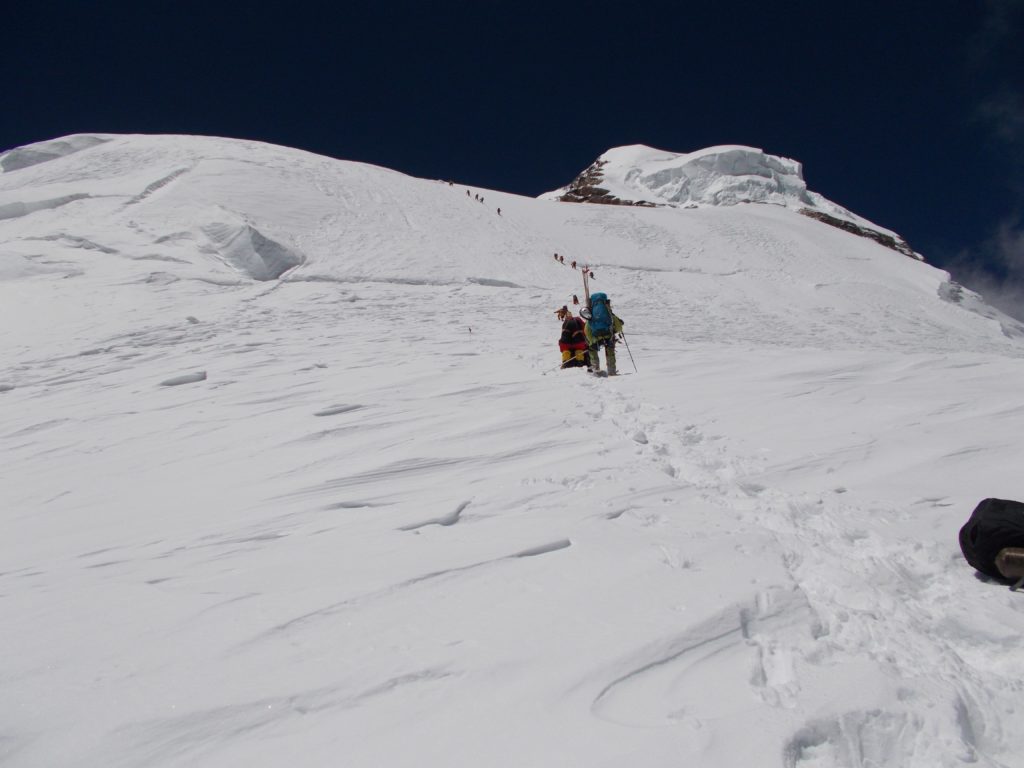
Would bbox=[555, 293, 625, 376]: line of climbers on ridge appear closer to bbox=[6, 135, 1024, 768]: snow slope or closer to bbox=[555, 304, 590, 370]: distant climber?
bbox=[555, 304, 590, 370]: distant climber

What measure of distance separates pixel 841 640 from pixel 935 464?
2.59 meters

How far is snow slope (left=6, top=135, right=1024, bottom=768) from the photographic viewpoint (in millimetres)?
1981

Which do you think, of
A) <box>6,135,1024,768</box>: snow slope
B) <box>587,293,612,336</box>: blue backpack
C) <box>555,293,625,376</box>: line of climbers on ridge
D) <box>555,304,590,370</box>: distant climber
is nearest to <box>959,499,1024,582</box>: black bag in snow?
<box>6,135,1024,768</box>: snow slope

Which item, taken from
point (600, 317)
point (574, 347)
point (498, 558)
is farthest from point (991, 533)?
point (574, 347)

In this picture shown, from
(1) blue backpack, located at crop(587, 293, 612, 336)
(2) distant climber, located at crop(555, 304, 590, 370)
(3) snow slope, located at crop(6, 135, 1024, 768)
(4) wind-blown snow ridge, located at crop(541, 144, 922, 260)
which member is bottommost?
(3) snow slope, located at crop(6, 135, 1024, 768)

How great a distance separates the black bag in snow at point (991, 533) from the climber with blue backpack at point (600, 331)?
614cm

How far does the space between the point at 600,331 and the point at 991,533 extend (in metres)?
6.71

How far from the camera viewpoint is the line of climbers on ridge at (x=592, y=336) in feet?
30.2

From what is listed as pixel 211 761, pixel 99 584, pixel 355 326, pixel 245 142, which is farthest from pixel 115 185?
pixel 211 761

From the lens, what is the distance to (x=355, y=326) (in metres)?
12.9

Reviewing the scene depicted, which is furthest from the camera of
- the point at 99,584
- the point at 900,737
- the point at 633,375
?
the point at 633,375

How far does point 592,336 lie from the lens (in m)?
9.30

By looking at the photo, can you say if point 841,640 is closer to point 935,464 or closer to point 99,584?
point 935,464

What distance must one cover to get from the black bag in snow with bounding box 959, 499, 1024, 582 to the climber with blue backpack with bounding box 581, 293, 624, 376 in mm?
6137
